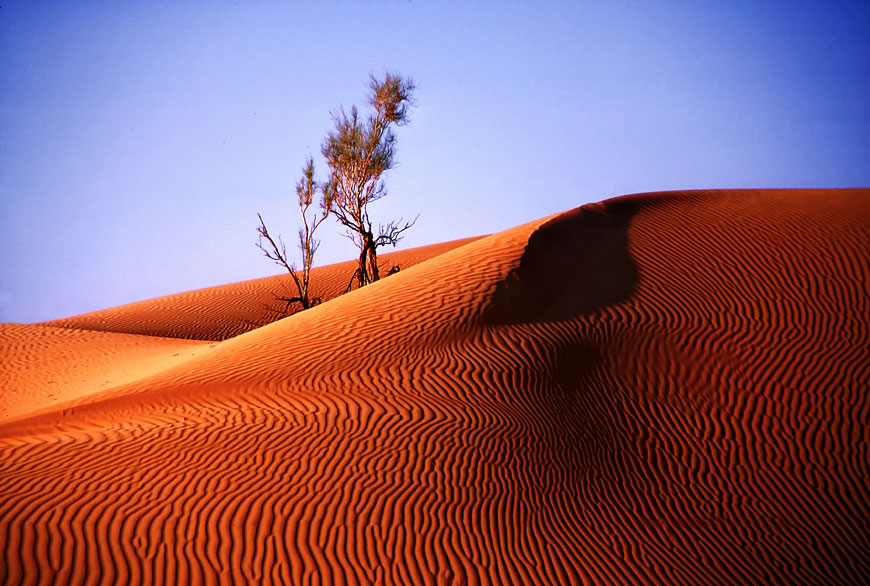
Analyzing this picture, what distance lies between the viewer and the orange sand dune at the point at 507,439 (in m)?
5.84

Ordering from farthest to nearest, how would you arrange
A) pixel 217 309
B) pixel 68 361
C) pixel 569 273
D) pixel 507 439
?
pixel 217 309, pixel 68 361, pixel 569 273, pixel 507 439

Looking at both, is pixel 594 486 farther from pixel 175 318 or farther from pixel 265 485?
pixel 175 318

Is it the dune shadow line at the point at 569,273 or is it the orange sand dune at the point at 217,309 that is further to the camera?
the orange sand dune at the point at 217,309

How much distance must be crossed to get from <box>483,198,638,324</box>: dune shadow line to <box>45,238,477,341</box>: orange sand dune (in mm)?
12894

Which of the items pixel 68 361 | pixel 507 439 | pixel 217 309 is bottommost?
pixel 507 439

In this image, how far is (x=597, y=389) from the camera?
9.34m

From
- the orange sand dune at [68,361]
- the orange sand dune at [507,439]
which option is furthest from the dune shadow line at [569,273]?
the orange sand dune at [68,361]

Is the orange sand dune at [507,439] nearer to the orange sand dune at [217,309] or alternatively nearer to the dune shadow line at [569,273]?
the dune shadow line at [569,273]

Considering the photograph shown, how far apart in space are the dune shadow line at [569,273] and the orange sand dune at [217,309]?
12.9 metres

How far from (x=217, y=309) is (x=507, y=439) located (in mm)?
19459

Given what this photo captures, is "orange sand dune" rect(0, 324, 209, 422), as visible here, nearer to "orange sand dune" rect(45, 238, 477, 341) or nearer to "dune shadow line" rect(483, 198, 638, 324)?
"orange sand dune" rect(45, 238, 477, 341)

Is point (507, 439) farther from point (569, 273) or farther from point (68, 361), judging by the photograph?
point (68, 361)

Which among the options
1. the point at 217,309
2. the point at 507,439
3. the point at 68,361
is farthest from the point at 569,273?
the point at 217,309

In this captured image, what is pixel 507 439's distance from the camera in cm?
791
